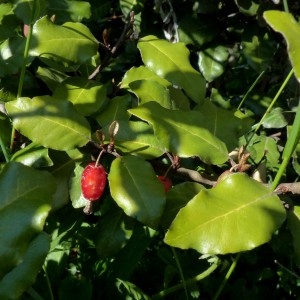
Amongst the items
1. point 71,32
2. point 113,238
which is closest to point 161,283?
point 113,238

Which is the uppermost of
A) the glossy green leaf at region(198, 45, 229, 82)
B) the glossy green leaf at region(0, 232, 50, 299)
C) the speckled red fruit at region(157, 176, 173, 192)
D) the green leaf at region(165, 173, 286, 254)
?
the green leaf at region(165, 173, 286, 254)

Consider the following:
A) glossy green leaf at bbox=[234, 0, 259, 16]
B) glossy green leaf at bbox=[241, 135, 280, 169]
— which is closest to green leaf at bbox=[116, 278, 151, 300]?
glossy green leaf at bbox=[241, 135, 280, 169]

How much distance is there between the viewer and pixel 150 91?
3.57 ft

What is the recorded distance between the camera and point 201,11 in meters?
1.67

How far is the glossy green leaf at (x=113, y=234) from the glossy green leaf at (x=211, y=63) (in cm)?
70

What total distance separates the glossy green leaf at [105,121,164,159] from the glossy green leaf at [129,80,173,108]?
Answer: 53 millimetres

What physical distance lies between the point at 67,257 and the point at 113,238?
54 centimetres

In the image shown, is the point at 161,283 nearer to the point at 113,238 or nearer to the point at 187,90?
the point at 113,238

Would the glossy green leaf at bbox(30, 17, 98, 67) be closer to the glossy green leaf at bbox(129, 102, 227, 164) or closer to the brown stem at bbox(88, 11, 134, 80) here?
the brown stem at bbox(88, 11, 134, 80)

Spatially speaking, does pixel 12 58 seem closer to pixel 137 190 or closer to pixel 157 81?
pixel 157 81

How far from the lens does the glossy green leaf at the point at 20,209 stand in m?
0.81

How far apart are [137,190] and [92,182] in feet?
0.24

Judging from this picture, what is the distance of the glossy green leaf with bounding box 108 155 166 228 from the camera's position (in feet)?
2.96

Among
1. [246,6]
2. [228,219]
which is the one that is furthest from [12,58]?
[246,6]
